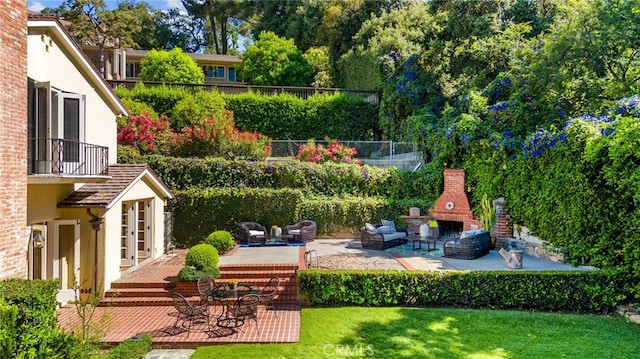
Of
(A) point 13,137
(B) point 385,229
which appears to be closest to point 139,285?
(A) point 13,137

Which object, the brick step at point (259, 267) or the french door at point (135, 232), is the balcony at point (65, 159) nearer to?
the french door at point (135, 232)

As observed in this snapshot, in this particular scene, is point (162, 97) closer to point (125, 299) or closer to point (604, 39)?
point (125, 299)

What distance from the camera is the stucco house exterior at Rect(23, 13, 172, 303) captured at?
32.4 ft

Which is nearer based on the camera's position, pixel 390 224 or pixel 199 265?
pixel 199 265

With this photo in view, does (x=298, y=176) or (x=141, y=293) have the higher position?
(x=298, y=176)

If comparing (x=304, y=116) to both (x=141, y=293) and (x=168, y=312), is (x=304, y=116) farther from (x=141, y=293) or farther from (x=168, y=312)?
(x=168, y=312)

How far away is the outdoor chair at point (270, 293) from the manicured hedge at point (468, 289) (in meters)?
0.76

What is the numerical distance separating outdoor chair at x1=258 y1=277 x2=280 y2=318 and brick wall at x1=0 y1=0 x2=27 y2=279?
5.22 m

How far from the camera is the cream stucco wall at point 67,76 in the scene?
33.0 ft

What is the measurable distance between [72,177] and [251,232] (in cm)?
821

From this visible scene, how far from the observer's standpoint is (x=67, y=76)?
38.0 feet

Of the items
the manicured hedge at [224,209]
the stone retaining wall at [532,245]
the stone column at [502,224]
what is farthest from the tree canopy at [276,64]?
the stone retaining wall at [532,245]

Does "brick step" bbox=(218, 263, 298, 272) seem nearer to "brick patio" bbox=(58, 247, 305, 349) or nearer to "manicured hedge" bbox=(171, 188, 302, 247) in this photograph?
"brick patio" bbox=(58, 247, 305, 349)

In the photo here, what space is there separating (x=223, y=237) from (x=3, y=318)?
979cm
